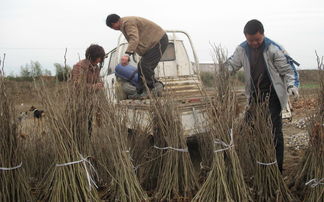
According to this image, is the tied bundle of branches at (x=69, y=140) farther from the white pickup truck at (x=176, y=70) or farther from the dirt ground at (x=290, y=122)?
the white pickup truck at (x=176, y=70)

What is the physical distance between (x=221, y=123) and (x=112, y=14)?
274 centimetres

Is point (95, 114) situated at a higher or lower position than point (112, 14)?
lower

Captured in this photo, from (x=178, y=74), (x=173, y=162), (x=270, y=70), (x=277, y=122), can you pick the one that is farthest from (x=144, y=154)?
(x=178, y=74)

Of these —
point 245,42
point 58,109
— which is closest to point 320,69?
point 245,42

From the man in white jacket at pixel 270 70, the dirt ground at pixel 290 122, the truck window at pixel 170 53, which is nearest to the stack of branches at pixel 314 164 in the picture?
the dirt ground at pixel 290 122

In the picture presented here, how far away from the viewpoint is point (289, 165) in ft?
13.5

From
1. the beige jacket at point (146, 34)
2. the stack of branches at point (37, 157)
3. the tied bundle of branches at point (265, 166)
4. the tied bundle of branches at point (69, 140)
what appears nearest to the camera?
the tied bundle of branches at point (69, 140)

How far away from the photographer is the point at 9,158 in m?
2.66

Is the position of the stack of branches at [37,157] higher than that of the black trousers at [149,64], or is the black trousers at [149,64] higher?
the black trousers at [149,64]

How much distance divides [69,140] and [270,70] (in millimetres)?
2211

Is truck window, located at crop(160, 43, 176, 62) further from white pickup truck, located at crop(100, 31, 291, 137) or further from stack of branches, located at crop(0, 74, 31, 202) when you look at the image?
stack of branches, located at crop(0, 74, 31, 202)

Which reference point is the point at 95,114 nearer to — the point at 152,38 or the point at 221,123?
the point at 221,123

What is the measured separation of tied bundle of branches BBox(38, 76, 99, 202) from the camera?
2.51 m

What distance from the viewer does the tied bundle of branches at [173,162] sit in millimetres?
3037
